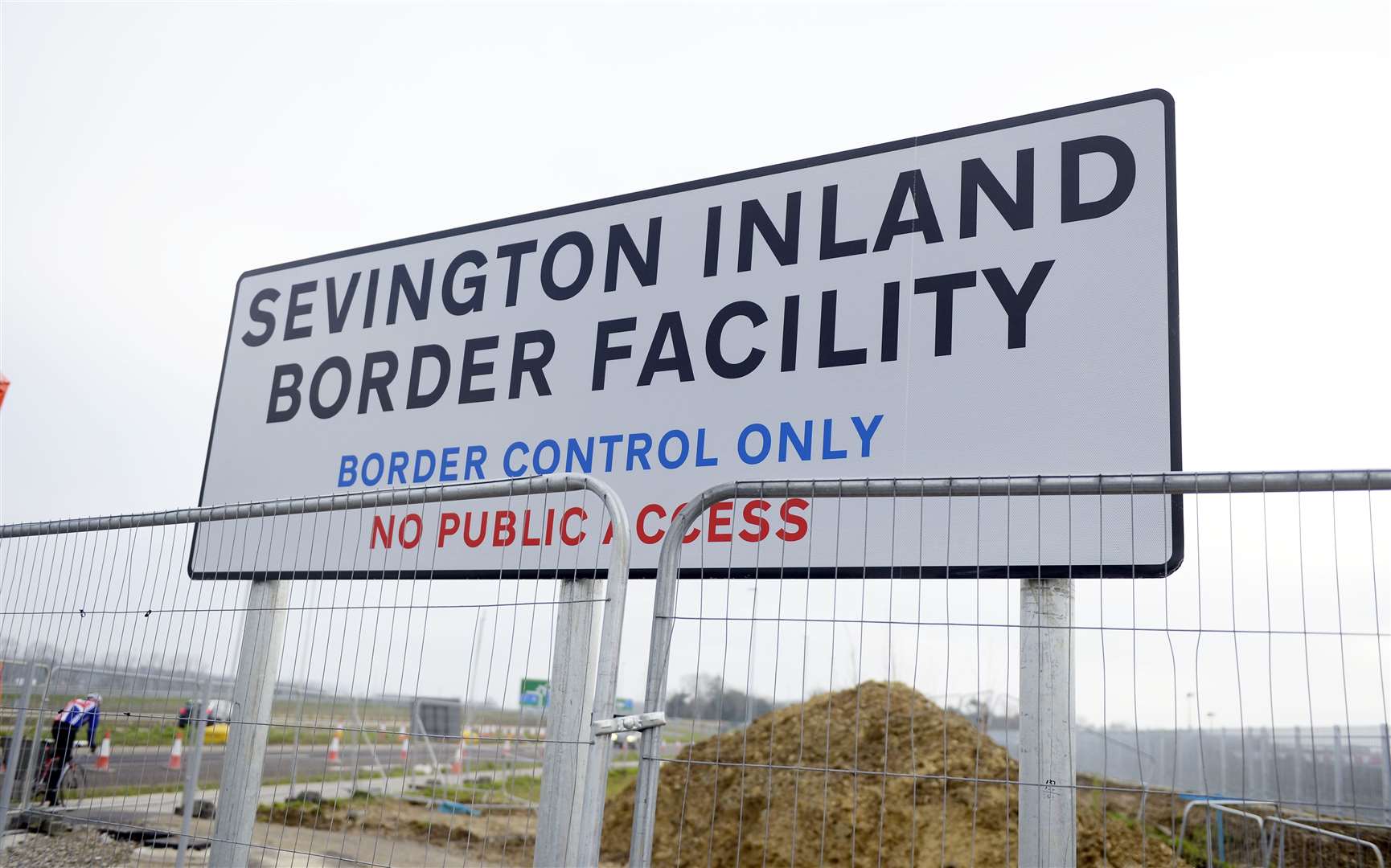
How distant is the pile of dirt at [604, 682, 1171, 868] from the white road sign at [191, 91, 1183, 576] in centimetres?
490

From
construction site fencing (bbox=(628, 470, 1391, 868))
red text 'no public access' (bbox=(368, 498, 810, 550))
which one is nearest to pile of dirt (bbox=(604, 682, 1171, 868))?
red text 'no public access' (bbox=(368, 498, 810, 550))

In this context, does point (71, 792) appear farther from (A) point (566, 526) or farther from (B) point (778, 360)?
(B) point (778, 360)

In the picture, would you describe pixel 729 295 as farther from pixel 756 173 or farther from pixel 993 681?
pixel 993 681

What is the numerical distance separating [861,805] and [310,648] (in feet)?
26.7

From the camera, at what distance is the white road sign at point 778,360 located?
457 cm

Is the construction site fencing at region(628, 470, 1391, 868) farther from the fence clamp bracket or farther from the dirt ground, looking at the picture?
the dirt ground

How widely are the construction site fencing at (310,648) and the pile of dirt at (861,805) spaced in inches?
191

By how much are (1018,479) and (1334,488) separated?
844 millimetres

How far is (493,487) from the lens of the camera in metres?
3.93

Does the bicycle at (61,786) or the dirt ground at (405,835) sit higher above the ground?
the bicycle at (61,786)

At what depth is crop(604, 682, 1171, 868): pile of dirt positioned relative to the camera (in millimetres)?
10273

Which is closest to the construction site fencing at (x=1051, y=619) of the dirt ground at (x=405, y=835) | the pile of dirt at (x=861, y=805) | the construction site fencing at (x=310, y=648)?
the construction site fencing at (x=310, y=648)

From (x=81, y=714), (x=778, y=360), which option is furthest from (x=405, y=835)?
(x=778, y=360)

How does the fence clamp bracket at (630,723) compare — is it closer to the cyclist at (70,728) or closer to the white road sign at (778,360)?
the white road sign at (778,360)
